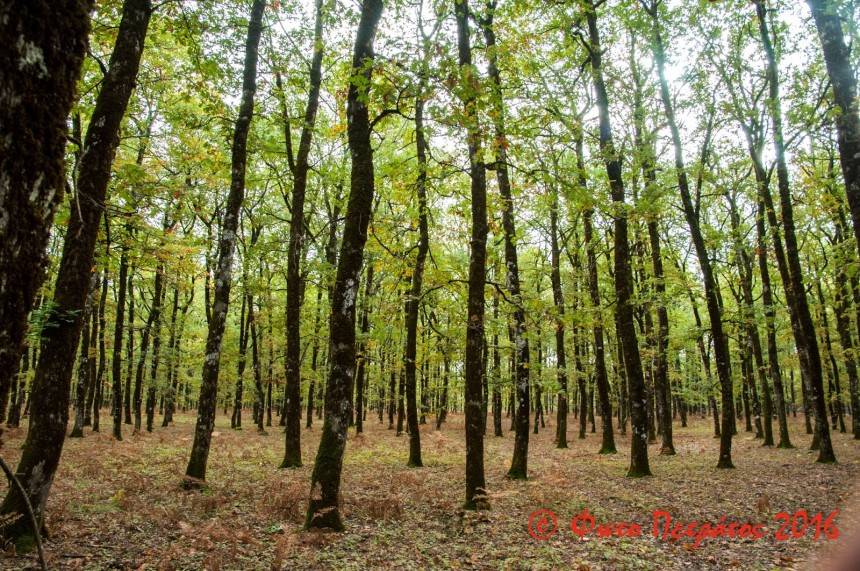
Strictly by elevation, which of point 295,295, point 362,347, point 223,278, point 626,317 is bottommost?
point 362,347

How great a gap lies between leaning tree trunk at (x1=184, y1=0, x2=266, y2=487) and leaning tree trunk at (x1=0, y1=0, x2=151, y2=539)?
4.03 metres

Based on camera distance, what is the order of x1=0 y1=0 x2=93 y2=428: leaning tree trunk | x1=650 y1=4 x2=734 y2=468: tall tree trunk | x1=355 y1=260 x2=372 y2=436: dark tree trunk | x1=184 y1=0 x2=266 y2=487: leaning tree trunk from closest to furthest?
x1=0 y1=0 x2=93 y2=428: leaning tree trunk
x1=184 y1=0 x2=266 y2=487: leaning tree trunk
x1=650 y1=4 x2=734 y2=468: tall tree trunk
x1=355 y1=260 x2=372 y2=436: dark tree trunk

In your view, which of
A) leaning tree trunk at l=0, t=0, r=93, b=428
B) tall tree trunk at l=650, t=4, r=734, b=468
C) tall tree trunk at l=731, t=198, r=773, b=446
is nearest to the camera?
leaning tree trunk at l=0, t=0, r=93, b=428

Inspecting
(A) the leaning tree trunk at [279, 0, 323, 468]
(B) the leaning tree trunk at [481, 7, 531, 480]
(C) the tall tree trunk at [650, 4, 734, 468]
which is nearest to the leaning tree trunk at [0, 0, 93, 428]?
(B) the leaning tree trunk at [481, 7, 531, 480]

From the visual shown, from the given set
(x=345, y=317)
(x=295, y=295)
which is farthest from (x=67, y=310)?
(x=295, y=295)

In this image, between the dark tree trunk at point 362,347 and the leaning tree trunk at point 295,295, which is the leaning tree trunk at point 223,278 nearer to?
the leaning tree trunk at point 295,295

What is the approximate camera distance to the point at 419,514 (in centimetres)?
976

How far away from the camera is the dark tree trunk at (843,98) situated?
25.9ft

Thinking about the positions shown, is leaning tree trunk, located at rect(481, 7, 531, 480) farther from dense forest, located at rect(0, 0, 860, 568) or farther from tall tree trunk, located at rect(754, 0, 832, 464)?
tall tree trunk, located at rect(754, 0, 832, 464)

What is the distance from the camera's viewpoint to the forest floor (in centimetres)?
702

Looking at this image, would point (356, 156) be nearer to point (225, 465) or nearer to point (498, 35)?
point (498, 35)

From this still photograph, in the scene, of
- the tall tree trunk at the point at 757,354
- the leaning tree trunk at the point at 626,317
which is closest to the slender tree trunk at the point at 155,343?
the leaning tree trunk at the point at 626,317

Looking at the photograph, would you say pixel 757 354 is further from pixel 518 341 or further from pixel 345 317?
pixel 345 317

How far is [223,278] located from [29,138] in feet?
34.4
